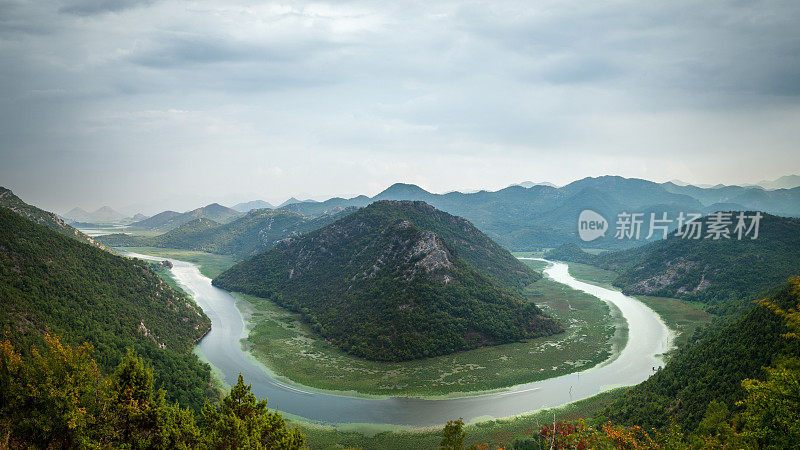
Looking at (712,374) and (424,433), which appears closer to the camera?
(712,374)

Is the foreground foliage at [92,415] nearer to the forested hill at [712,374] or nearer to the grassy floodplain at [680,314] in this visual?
the forested hill at [712,374]

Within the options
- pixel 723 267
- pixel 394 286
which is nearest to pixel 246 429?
pixel 394 286

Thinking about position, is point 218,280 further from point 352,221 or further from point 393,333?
point 393,333

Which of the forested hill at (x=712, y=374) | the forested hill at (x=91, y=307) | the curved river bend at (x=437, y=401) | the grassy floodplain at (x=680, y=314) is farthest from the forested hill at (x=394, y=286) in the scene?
the forested hill at (x=712, y=374)

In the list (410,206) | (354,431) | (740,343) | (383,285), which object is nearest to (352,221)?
(410,206)

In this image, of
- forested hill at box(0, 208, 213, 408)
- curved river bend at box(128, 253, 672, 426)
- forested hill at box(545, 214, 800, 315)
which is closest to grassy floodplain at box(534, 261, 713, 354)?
curved river bend at box(128, 253, 672, 426)

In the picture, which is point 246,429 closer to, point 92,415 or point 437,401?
point 92,415
